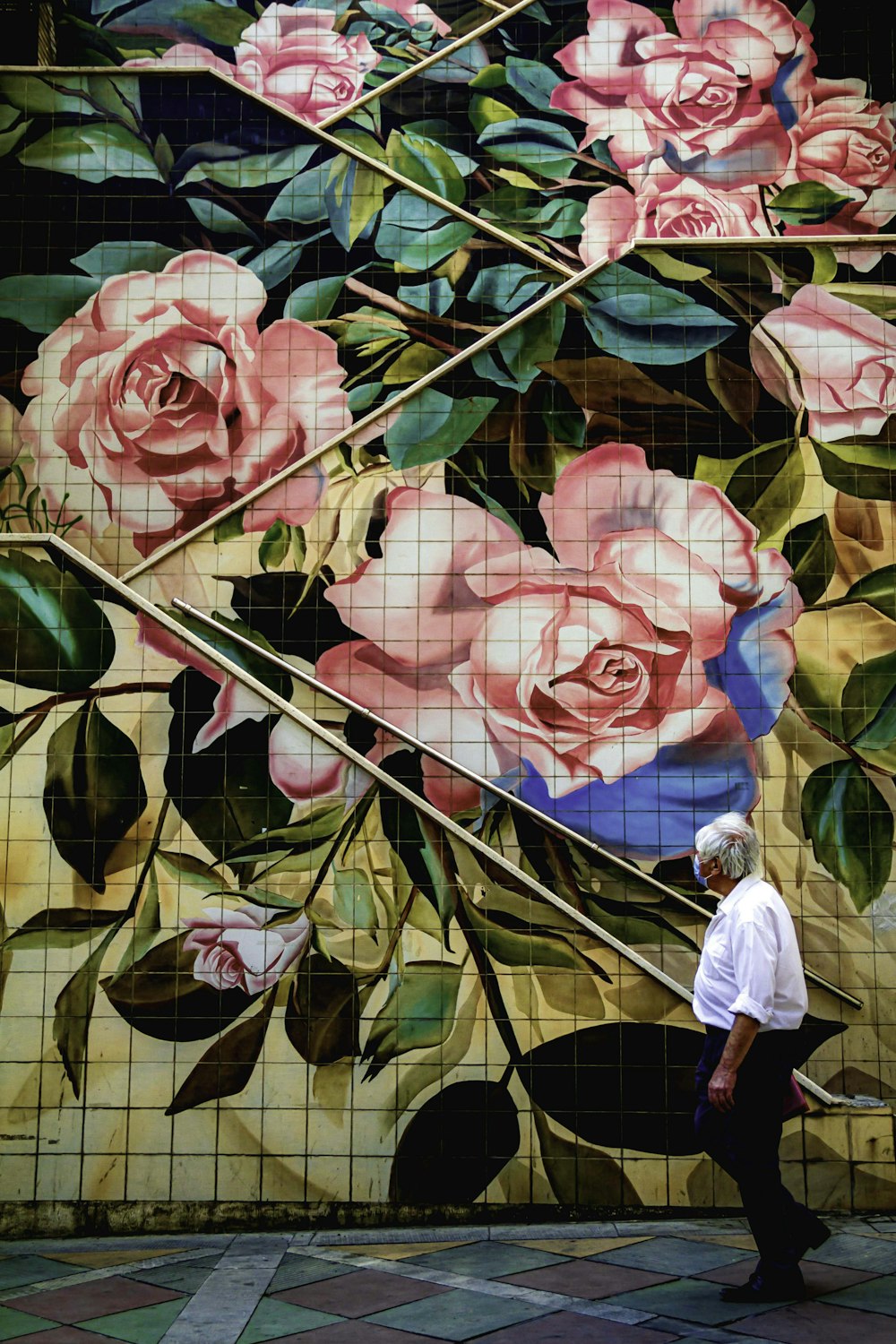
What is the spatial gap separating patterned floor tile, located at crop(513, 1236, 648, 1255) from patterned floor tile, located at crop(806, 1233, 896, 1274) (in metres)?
0.61

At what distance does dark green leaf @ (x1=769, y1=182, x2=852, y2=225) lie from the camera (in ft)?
16.7

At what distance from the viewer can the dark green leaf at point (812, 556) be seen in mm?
4902

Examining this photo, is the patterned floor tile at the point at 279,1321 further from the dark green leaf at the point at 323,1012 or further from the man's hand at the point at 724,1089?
the man's hand at the point at 724,1089

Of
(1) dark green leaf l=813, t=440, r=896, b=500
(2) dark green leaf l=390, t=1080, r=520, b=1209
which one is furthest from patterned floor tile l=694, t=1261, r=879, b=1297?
(1) dark green leaf l=813, t=440, r=896, b=500

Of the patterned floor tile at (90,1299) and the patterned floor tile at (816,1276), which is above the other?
the patterned floor tile at (816,1276)

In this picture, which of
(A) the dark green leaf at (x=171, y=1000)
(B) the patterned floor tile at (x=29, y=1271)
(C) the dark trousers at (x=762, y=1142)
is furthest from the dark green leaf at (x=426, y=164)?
(B) the patterned floor tile at (x=29, y=1271)

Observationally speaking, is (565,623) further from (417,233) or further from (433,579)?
(417,233)

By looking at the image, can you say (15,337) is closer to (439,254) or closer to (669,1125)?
(439,254)

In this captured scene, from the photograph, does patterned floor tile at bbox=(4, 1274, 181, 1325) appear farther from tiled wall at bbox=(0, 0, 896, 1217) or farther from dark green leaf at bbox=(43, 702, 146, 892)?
dark green leaf at bbox=(43, 702, 146, 892)

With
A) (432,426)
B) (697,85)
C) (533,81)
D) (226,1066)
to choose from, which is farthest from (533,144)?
(226,1066)

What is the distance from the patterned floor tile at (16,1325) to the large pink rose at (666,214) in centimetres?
425

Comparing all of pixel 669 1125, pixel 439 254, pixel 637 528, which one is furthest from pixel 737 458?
pixel 669 1125

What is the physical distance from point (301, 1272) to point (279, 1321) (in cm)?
48

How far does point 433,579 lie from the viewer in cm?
492
